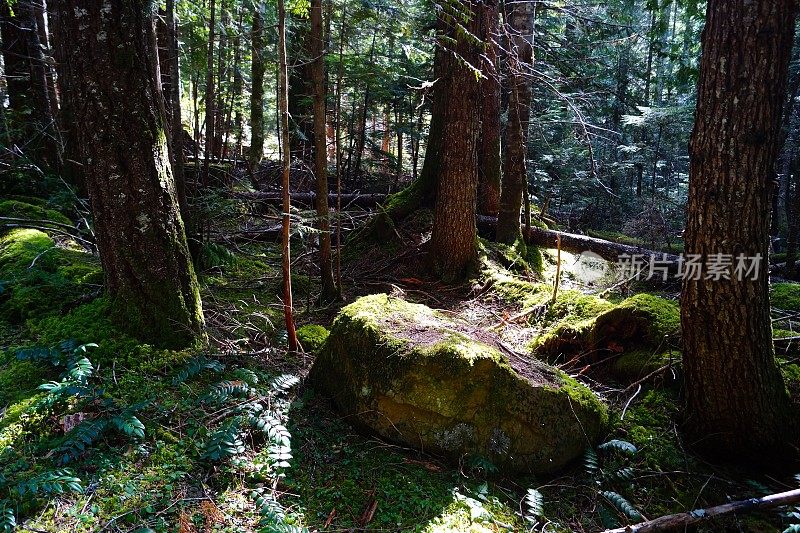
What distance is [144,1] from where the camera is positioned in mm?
3645

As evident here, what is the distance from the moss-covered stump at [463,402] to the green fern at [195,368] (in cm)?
102

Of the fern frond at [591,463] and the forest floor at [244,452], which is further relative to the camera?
the fern frond at [591,463]

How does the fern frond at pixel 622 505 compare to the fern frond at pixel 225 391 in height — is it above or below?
below

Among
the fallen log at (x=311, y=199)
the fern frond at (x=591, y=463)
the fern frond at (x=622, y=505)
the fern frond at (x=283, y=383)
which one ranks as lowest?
the fern frond at (x=622, y=505)

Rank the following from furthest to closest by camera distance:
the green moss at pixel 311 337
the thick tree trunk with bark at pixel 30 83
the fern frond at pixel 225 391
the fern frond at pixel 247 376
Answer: the thick tree trunk with bark at pixel 30 83
the green moss at pixel 311 337
the fern frond at pixel 247 376
the fern frond at pixel 225 391

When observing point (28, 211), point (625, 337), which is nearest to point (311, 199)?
point (28, 211)

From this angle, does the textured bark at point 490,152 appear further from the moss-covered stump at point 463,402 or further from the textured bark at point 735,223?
the moss-covered stump at point 463,402

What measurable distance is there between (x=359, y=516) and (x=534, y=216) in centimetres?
926

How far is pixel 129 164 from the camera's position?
3596 millimetres

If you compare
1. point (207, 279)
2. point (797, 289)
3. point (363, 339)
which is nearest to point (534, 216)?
point (797, 289)

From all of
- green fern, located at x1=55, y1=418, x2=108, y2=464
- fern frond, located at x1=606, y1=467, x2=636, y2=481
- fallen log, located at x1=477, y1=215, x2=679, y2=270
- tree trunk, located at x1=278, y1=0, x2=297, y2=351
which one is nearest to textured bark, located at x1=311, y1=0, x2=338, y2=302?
tree trunk, located at x1=278, y1=0, x2=297, y2=351

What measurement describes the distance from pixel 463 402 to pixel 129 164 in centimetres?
307

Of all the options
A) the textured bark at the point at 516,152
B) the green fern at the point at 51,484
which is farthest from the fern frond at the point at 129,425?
the textured bark at the point at 516,152

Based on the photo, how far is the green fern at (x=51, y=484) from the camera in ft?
7.58
